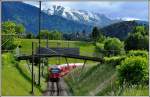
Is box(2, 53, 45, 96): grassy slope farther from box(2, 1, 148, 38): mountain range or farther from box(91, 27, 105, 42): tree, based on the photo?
box(91, 27, 105, 42): tree

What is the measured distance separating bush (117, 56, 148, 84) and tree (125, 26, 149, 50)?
37.3 ft

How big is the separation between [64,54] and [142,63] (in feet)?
18.5

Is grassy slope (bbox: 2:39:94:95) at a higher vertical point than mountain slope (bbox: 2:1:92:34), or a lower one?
Result: lower

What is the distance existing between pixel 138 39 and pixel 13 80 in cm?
1554

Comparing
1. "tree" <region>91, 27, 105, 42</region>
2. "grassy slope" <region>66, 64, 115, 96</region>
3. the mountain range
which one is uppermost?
the mountain range

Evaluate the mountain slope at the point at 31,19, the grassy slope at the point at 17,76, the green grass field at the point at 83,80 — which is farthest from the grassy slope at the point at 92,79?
the mountain slope at the point at 31,19

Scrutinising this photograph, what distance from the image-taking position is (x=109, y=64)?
1466 cm

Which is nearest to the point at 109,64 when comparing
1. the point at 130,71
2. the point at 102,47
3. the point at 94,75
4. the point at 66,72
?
the point at 94,75

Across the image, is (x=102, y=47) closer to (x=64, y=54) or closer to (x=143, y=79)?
(x=64, y=54)

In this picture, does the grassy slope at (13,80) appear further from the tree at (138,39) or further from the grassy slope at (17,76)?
the tree at (138,39)

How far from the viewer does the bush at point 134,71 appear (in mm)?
10930

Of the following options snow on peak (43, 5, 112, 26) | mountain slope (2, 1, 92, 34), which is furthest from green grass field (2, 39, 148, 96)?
mountain slope (2, 1, 92, 34)

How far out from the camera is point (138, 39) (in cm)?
2466

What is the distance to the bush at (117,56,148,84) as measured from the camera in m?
10.9
